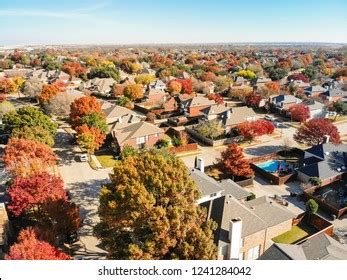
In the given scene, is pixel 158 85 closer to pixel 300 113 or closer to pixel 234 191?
pixel 300 113

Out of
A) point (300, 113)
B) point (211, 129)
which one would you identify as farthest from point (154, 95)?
point (300, 113)

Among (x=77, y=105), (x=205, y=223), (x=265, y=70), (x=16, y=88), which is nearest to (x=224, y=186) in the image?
(x=205, y=223)

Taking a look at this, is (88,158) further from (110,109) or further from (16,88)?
(16,88)

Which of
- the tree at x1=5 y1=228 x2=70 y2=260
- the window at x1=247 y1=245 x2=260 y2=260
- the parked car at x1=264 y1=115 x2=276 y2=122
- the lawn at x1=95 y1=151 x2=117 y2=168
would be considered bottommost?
the window at x1=247 y1=245 x2=260 y2=260

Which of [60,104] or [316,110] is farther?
[316,110]

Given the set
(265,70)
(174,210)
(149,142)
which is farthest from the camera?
(265,70)

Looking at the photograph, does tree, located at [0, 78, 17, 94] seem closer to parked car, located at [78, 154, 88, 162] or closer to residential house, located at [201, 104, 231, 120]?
parked car, located at [78, 154, 88, 162]

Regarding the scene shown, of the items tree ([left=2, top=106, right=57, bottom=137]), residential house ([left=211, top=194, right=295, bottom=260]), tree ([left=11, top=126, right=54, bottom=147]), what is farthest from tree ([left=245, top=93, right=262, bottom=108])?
residential house ([left=211, top=194, right=295, bottom=260])
